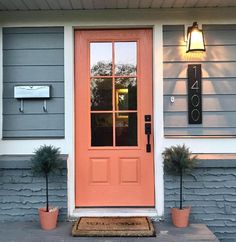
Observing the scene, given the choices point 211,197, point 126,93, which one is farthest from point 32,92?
point 211,197

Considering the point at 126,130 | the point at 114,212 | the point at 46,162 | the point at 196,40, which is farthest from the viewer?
the point at 126,130

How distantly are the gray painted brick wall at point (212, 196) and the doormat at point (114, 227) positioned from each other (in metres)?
0.53

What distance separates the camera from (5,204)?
3.88 metres

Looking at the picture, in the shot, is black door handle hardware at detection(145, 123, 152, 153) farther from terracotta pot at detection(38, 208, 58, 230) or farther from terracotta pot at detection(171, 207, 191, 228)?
terracotta pot at detection(38, 208, 58, 230)

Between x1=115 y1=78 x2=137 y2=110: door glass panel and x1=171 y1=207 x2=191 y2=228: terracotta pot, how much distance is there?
3.84 ft

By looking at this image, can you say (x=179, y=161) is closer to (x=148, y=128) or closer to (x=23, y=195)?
(x=148, y=128)

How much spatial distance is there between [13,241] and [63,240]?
44 centimetres

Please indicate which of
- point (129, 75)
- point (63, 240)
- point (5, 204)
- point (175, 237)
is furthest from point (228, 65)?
point (5, 204)

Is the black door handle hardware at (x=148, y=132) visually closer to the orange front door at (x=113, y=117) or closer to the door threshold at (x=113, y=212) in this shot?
the orange front door at (x=113, y=117)

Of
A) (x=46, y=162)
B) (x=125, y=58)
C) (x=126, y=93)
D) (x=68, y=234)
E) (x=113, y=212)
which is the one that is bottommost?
(x=68, y=234)

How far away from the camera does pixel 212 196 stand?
3850 millimetres

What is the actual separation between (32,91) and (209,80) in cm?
188

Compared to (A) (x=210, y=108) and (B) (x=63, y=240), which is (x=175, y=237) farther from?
(A) (x=210, y=108)

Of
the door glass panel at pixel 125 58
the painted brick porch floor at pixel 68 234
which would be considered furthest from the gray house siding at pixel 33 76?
the painted brick porch floor at pixel 68 234
